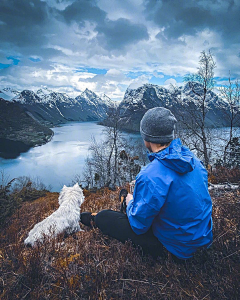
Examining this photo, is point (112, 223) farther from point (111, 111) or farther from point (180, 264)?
point (111, 111)

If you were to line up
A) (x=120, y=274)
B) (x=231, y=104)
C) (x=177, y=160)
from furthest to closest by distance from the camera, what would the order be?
(x=231, y=104) < (x=120, y=274) < (x=177, y=160)

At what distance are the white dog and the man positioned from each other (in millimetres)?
1697

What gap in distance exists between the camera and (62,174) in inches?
1458

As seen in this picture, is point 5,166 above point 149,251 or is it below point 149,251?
below

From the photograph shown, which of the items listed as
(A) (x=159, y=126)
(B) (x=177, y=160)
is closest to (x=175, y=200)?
(B) (x=177, y=160)

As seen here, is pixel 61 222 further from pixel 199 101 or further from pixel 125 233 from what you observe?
pixel 199 101

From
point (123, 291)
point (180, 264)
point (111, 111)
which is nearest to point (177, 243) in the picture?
point (180, 264)

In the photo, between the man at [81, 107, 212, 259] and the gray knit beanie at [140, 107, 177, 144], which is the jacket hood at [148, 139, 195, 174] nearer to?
the man at [81, 107, 212, 259]

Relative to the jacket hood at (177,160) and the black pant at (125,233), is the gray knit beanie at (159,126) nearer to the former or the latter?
the jacket hood at (177,160)

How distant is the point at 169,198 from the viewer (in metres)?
1.46

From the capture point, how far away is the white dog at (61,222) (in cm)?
273

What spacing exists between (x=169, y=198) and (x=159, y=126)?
0.71 meters

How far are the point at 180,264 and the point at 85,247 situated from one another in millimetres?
1181

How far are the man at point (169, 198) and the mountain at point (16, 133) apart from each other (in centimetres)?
6076
